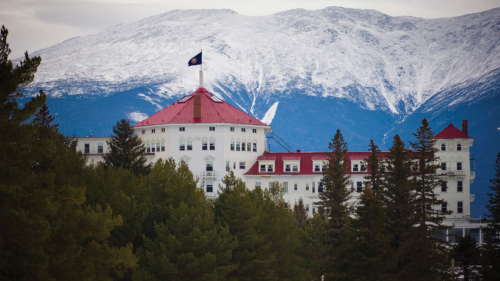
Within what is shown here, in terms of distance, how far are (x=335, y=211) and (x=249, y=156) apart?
129 ft

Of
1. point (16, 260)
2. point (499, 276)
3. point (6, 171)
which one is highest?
point (6, 171)

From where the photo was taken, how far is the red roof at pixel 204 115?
131250 millimetres

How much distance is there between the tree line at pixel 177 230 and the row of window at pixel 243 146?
42.3m

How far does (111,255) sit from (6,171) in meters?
10.4

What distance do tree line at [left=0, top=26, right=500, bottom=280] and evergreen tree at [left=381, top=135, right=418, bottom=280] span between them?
0.12 meters

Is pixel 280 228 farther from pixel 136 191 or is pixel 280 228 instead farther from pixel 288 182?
pixel 288 182

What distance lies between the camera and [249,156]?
132m

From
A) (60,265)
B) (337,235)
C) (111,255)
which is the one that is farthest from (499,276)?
(60,265)

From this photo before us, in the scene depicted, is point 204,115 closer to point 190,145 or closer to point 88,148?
point 190,145

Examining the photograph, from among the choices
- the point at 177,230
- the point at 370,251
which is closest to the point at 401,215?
the point at 370,251

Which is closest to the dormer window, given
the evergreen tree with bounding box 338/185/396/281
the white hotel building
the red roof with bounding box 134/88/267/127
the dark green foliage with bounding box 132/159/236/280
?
the white hotel building

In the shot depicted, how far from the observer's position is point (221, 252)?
66.8 m

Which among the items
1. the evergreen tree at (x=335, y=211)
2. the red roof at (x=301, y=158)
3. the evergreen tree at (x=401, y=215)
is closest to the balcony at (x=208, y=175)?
the red roof at (x=301, y=158)

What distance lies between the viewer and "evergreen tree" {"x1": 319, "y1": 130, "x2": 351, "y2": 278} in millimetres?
74050
